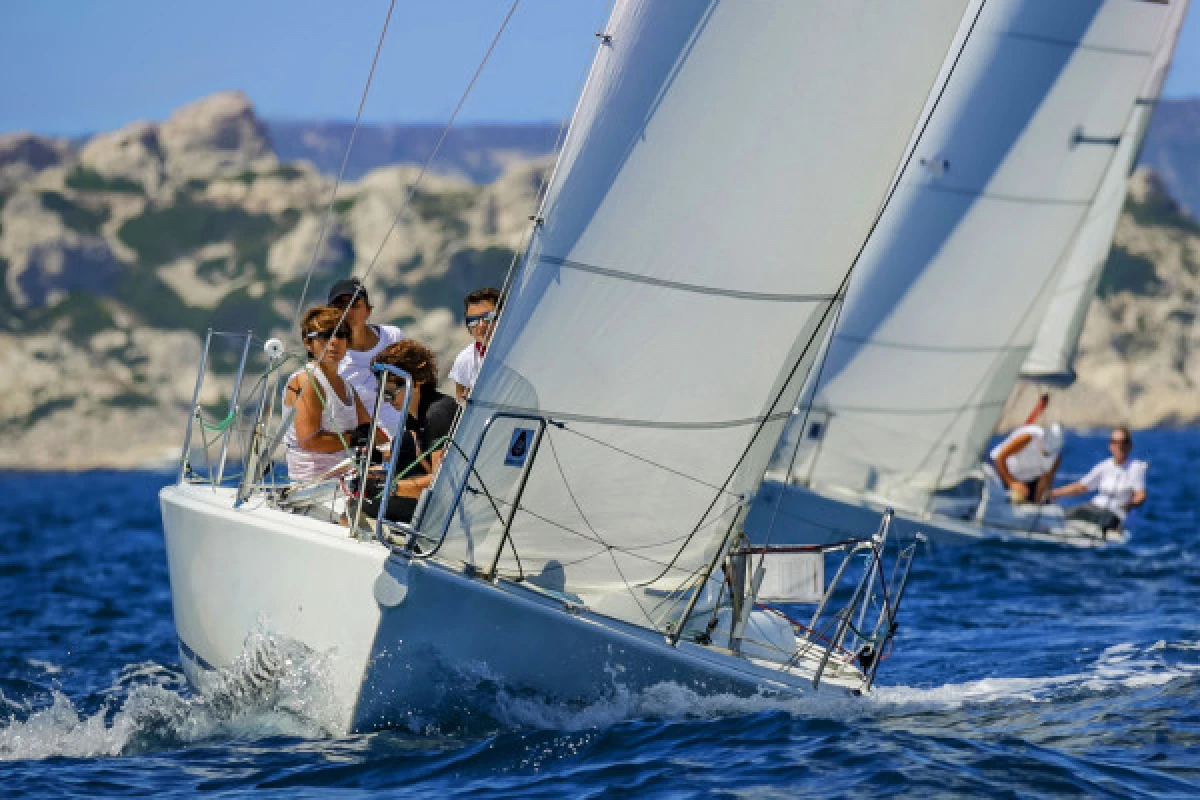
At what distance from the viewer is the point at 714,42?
276 inches

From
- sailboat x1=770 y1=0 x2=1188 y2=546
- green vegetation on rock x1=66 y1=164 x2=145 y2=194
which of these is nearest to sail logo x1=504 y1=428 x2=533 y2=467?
sailboat x1=770 y1=0 x2=1188 y2=546

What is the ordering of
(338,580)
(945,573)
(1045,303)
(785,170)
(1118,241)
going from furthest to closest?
(1118,241)
(1045,303)
(945,573)
(785,170)
(338,580)

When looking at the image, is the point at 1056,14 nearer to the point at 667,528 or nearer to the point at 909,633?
the point at 909,633

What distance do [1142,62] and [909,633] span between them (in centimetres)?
846

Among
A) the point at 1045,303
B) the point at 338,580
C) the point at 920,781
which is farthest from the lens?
the point at 1045,303

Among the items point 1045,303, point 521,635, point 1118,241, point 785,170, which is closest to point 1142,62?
point 1045,303

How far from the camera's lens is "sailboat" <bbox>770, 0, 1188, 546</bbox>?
642 inches

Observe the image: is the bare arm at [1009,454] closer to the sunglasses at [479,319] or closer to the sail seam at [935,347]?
the sail seam at [935,347]

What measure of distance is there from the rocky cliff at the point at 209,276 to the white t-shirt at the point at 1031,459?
82.0 m

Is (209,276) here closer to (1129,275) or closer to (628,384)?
(1129,275)

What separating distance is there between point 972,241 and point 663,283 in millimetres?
10314

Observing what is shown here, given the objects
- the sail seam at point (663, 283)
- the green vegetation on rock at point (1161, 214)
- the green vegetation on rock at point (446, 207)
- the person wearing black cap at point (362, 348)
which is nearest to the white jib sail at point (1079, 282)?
the person wearing black cap at point (362, 348)

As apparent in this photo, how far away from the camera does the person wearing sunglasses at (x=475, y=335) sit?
811cm

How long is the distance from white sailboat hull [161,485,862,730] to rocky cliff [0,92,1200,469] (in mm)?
91941
